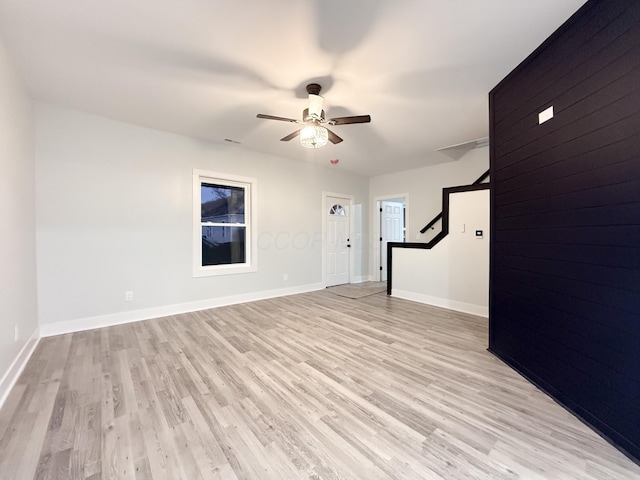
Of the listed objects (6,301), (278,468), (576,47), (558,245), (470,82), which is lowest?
(278,468)

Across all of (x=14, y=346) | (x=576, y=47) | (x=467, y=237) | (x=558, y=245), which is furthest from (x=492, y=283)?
(x=14, y=346)

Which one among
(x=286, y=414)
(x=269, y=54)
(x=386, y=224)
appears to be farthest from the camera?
(x=386, y=224)

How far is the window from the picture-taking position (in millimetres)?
4012

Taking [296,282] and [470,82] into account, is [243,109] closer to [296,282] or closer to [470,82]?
[470,82]

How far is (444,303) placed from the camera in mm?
4102

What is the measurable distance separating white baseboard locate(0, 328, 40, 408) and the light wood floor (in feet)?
0.19

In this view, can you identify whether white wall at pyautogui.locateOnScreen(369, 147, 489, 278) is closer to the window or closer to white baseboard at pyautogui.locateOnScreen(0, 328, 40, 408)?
the window

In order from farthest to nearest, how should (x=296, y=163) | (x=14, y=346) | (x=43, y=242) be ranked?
(x=296, y=163) < (x=43, y=242) < (x=14, y=346)

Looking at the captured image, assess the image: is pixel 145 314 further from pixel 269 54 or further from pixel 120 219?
pixel 269 54

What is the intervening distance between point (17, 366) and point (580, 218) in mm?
4247

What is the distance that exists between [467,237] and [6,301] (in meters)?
4.79

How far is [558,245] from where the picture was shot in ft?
6.08

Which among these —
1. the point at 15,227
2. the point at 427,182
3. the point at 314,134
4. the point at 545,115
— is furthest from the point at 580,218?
the point at 15,227

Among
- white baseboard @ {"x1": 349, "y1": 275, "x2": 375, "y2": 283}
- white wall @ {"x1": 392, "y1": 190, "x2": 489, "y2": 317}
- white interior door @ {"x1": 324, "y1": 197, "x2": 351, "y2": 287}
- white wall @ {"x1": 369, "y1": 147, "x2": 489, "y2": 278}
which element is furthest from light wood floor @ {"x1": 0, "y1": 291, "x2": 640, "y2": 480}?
white baseboard @ {"x1": 349, "y1": 275, "x2": 375, "y2": 283}
